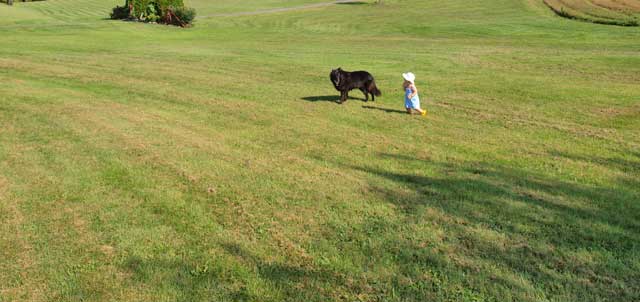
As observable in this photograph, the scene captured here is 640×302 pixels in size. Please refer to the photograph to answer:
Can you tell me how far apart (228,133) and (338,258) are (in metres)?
6.38

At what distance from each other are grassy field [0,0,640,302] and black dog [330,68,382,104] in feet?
1.90

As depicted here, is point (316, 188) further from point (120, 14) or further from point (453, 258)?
point (120, 14)

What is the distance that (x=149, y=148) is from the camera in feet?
32.3

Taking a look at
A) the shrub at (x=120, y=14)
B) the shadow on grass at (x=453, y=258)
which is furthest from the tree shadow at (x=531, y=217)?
the shrub at (x=120, y=14)

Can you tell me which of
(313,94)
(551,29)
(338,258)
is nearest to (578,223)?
(338,258)

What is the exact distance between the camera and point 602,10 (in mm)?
44156

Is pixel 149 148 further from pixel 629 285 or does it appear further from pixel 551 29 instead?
pixel 551 29

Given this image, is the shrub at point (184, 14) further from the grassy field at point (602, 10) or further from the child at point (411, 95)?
the child at point (411, 95)

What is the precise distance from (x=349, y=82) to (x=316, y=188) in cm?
722

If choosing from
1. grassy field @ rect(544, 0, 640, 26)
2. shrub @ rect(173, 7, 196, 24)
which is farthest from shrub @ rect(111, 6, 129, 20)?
grassy field @ rect(544, 0, 640, 26)

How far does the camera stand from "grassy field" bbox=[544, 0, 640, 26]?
1523 inches

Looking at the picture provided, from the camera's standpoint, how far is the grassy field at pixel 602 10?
38684mm

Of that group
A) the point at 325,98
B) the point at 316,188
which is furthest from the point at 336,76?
the point at 316,188

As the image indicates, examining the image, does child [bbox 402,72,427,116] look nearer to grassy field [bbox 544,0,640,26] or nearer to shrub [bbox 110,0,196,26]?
grassy field [bbox 544,0,640,26]
